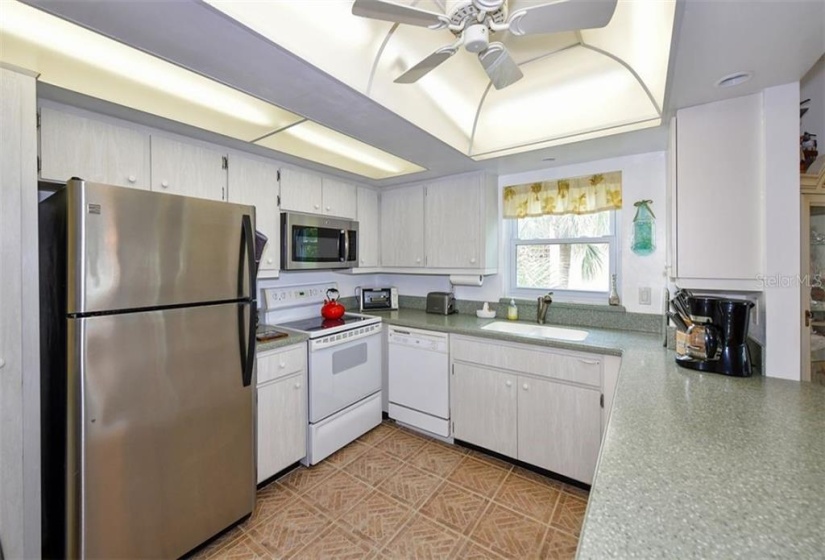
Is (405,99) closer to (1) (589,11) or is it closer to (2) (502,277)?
(1) (589,11)

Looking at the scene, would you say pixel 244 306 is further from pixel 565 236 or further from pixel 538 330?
pixel 565 236

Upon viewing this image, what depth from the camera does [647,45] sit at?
1.63m

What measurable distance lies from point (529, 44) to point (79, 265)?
237 cm

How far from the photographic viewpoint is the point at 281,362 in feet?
7.27

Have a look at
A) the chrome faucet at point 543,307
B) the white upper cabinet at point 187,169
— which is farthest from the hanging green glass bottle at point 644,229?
the white upper cabinet at point 187,169

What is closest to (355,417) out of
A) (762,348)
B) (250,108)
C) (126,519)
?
(126,519)

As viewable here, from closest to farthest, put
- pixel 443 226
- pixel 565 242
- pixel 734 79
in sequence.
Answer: pixel 734 79 → pixel 565 242 → pixel 443 226

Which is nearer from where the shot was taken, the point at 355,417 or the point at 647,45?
the point at 647,45

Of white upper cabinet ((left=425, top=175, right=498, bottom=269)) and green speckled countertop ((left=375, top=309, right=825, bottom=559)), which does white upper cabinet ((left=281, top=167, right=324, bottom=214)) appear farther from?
green speckled countertop ((left=375, top=309, right=825, bottom=559))

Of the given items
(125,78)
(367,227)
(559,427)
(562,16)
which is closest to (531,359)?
(559,427)

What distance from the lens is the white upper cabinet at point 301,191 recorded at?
104 inches

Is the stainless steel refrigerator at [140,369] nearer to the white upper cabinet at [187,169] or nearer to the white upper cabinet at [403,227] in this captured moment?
the white upper cabinet at [187,169]

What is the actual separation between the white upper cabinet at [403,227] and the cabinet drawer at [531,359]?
1.01 m

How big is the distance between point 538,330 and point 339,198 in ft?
6.67
